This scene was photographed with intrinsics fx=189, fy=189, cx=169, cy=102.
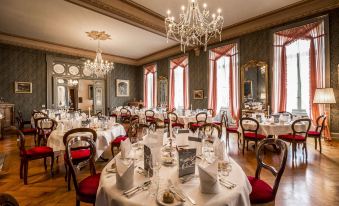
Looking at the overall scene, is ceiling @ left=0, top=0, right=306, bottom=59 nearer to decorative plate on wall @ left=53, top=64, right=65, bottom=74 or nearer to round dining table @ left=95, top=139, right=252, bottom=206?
decorative plate on wall @ left=53, top=64, right=65, bottom=74

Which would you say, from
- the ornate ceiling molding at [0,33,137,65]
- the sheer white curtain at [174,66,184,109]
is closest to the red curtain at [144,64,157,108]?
the sheer white curtain at [174,66,184,109]

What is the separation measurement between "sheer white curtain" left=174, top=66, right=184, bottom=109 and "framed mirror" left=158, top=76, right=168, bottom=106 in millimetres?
695

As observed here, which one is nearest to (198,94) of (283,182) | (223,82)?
(223,82)

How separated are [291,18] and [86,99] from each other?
13.2 m

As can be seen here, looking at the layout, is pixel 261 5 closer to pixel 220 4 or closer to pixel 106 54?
pixel 220 4

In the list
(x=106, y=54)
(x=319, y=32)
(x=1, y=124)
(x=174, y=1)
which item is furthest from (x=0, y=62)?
(x=319, y=32)

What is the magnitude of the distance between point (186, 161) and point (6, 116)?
876 centimetres

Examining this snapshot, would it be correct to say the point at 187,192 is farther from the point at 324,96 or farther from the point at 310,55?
the point at 310,55

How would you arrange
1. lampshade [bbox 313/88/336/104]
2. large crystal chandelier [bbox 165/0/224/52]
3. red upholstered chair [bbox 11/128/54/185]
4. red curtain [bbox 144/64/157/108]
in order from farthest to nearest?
red curtain [bbox 144/64/157/108], lampshade [bbox 313/88/336/104], large crystal chandelier [bbox 165/0/224/52], red upholstered chair [bbox 11/128/54/185]

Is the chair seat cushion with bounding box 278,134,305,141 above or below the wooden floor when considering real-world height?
above

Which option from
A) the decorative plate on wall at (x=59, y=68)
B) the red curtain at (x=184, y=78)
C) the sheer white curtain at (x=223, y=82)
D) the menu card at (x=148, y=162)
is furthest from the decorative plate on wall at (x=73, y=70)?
the menu card at (x=148, y=162)

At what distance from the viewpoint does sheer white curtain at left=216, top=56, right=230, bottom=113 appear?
809 centimetres

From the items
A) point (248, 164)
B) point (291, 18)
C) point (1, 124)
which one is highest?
point (291, 18)

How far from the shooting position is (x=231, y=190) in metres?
1.27
